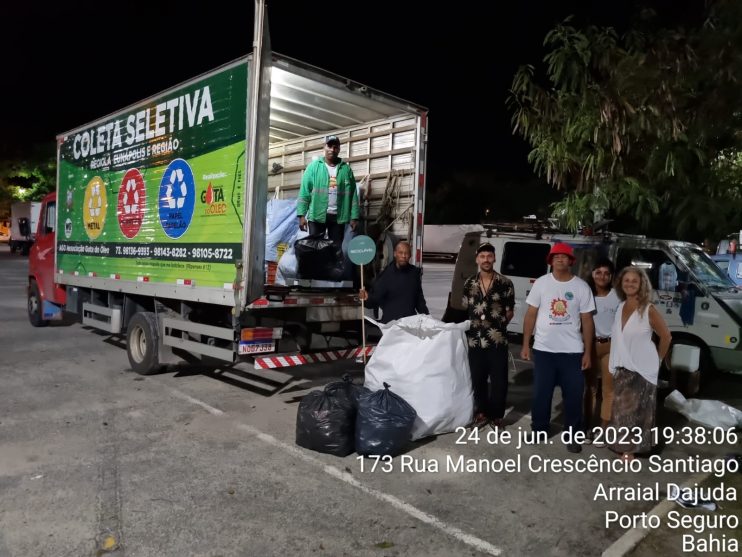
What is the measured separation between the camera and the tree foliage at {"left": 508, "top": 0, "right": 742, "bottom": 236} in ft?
9.75

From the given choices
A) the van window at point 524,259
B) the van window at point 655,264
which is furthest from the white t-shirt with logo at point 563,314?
the van window at point 524,259

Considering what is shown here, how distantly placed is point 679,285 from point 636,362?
3.20 m

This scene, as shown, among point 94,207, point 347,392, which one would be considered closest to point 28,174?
point 94,207

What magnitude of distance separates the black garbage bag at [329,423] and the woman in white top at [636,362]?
86.9 inches

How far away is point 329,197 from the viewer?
6605 millimetres

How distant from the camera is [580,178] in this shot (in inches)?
159

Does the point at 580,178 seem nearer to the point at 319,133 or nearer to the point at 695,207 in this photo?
the point at 695,207

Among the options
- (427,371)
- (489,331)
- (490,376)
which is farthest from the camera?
(490,376)

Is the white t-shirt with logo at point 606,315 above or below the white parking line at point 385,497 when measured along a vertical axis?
above

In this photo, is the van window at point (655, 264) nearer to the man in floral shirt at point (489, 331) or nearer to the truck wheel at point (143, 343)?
the man in floral shirt at point (489, 331)

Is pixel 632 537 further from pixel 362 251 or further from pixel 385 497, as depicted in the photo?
pixel 362 251

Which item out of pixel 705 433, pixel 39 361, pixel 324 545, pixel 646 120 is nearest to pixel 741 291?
pixel 705 433

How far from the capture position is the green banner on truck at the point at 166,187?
19.0 feet

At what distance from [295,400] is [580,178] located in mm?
3858
